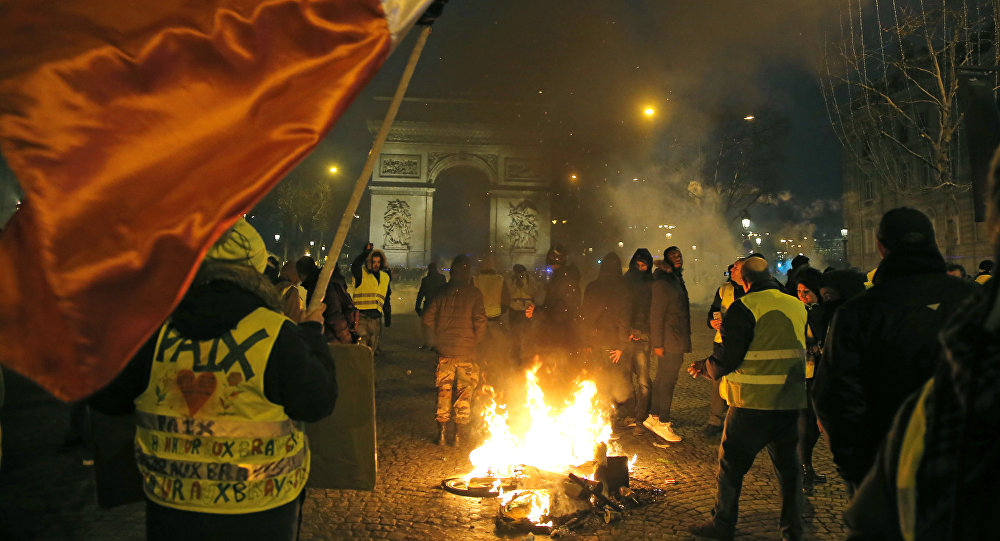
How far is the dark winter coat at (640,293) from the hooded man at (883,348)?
14.6 ft

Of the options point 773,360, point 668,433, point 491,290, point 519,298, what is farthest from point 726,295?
point 519,298

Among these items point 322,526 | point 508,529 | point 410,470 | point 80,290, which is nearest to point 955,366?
point 80,290

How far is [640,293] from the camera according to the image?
7.28m

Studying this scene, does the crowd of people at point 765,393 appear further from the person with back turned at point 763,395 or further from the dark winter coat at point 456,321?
the dark winter coat at point 456,321

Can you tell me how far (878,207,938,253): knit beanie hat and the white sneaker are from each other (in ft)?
13.4

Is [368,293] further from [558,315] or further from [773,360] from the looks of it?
[773,360]

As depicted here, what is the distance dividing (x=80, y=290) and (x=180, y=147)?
0.58 metres

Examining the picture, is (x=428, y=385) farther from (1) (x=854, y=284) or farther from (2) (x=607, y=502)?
(1) (x=854, y=284)

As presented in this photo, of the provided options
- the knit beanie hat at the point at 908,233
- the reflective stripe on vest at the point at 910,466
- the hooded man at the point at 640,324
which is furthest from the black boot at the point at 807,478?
the reflective stripe on vest at the point at 910,466

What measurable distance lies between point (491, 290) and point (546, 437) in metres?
3.79

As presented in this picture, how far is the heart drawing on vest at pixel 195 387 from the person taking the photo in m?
2.10

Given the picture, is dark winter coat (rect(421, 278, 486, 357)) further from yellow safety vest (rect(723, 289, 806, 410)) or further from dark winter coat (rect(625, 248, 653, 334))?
yellow safety vest (rect(723, 289, 806, 410))

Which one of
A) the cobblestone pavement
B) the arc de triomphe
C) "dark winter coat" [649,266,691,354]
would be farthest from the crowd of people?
the arc de triomphe

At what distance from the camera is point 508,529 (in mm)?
4199
